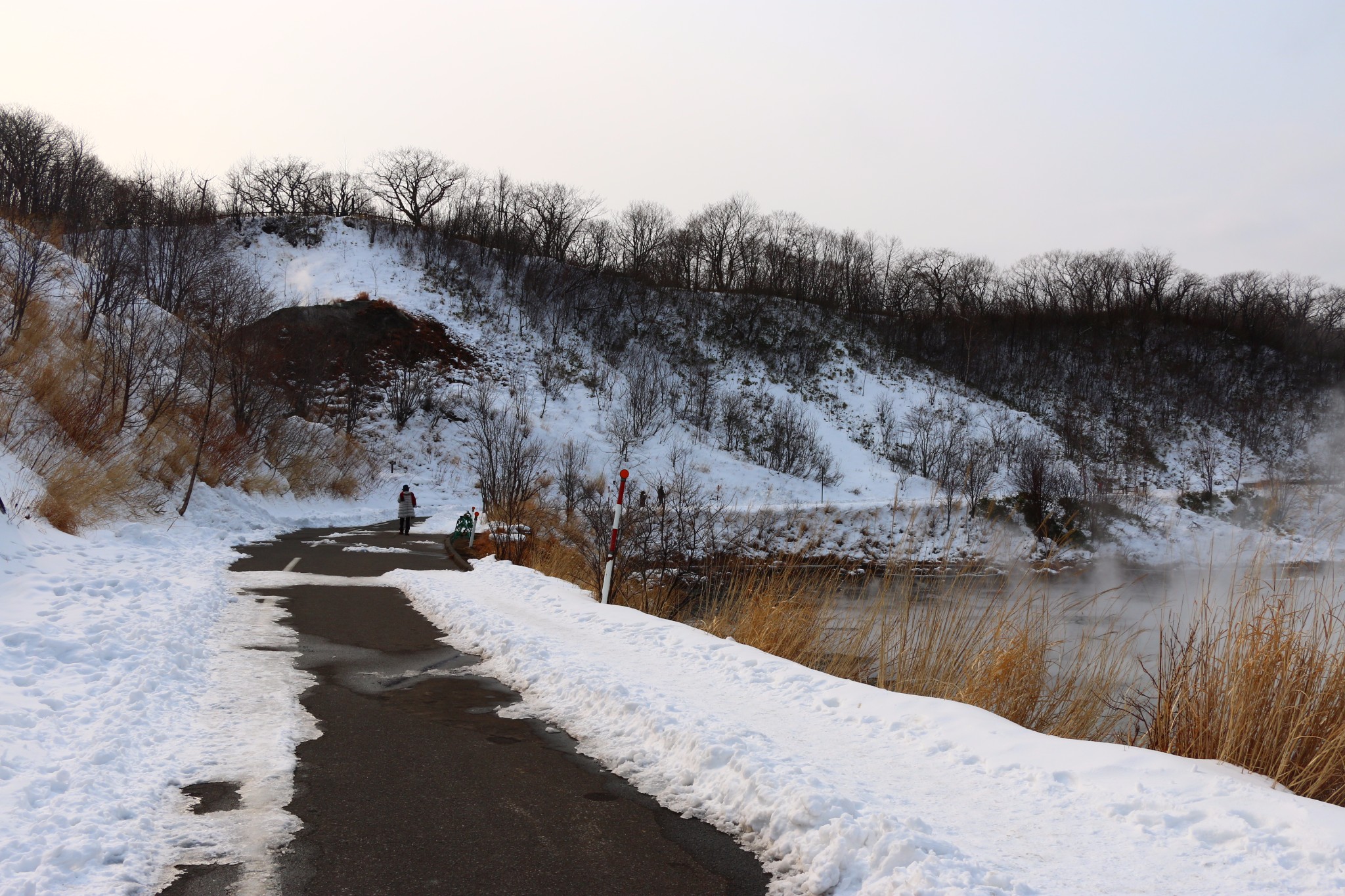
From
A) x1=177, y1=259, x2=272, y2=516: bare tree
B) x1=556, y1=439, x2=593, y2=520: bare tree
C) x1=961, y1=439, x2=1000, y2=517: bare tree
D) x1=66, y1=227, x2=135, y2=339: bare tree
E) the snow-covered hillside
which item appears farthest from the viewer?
the snow-covered hillside

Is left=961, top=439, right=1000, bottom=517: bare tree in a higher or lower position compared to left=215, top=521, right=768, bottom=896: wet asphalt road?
higher

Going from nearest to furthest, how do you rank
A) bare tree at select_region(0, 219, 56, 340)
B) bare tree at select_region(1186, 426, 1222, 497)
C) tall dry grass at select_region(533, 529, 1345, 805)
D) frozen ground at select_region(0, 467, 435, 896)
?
frozen ground at select_region(0, 467, 435, 896), tall dry grass at select_region(533, 529, 1345, 805), bare tree at select_region(0, 219, 56, 340), bare tree at select_region(1186, 426, 1222, 497)

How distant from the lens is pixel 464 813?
4.20 m

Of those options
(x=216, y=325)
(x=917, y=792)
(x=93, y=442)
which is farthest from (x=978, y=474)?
(x=216, y=325)

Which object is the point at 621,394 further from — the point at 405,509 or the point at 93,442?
the point at 93,442

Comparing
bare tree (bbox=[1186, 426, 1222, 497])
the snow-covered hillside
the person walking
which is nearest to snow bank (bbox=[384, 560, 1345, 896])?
the person walking

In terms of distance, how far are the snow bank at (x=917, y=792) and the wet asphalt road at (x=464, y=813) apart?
26 cm

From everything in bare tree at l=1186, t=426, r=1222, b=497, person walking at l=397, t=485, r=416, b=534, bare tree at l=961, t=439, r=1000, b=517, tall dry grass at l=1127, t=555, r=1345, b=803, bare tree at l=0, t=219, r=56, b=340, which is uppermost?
bare tree at l=0, t=219, r=56, b=340

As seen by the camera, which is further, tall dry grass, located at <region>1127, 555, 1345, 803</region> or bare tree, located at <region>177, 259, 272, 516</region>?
bare tree, located at <region>177, 259, 272, 516</region>

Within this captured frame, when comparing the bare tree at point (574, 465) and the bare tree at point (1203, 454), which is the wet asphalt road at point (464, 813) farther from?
the bare tree at point (1203, 454)

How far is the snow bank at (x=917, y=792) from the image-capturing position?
344 cm

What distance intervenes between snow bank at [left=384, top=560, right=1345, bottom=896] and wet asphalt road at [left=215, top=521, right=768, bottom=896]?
26 centimetres

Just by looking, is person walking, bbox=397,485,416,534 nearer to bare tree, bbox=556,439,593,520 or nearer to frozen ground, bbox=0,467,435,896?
bare tree, bbox=556,439,593,520

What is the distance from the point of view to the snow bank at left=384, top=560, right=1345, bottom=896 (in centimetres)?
344
